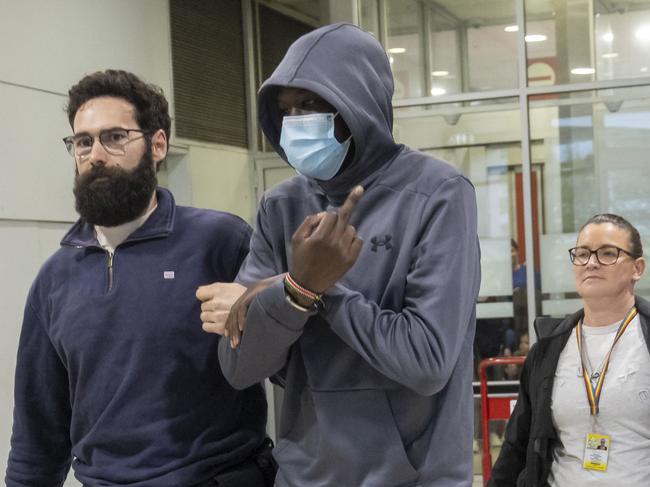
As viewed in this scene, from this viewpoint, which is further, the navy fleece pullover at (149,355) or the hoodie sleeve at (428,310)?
the navy fleece pullover at (149,355)

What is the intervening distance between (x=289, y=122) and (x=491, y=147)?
6376 mm

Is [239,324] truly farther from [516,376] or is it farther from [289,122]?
[516,376]

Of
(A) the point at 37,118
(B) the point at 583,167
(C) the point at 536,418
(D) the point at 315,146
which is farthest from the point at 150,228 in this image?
(B) the point at 583,167

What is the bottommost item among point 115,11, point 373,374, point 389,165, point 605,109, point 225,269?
point 373,374

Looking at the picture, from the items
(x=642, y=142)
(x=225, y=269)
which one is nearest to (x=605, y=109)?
(x=642, y=142)

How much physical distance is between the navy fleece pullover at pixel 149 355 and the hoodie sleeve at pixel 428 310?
737 mm

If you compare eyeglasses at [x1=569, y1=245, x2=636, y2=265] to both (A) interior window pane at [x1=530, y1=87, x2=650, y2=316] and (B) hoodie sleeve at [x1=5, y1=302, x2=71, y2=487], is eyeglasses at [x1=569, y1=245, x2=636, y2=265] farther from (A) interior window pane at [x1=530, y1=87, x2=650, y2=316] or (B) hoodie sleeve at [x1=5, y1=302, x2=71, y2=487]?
(A) interior window pane at [x1=530, y1=87, x2=650, y2=316]

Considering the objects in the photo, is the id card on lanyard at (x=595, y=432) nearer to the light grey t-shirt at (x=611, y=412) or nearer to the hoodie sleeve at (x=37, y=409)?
the light grey t-shirt at (x=611, y=412)

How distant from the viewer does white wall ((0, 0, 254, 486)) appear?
6.50 meters

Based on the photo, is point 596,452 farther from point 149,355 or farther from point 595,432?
point 149,355

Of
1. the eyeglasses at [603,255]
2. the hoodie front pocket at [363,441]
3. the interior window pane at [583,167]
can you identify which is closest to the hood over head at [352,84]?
the hoodie front pocket at [363,441]

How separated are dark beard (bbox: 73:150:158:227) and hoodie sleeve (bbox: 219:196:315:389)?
53 centimetres

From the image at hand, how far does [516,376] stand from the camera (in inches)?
316

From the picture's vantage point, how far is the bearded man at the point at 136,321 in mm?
2438
